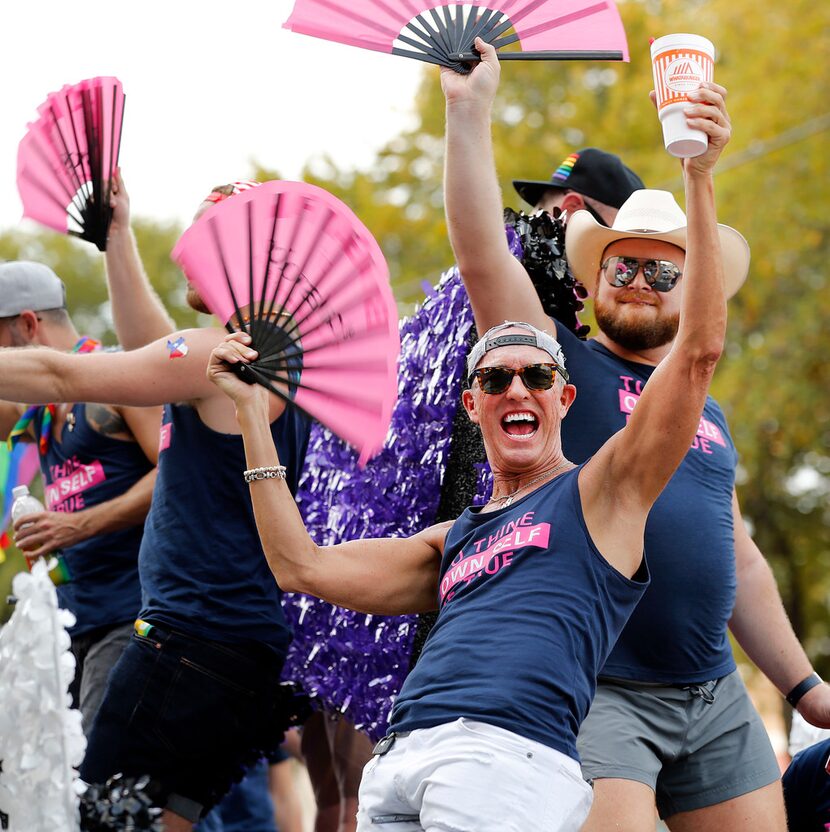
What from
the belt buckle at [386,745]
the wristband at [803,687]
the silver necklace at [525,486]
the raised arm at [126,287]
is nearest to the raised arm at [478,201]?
the silver necklace at [525,486]

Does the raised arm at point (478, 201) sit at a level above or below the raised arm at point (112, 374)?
above

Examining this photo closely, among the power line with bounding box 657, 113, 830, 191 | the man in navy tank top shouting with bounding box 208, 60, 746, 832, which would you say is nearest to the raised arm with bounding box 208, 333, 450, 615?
the man in navy tank top shouting with bounding box 208, 60, 746, 832

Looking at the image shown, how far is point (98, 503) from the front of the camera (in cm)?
407

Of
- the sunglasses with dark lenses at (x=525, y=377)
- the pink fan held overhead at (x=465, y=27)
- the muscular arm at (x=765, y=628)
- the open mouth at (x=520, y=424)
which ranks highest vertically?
the pink fan held overhead at (x=465, y=27)

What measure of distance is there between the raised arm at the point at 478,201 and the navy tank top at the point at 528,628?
573 millimetres

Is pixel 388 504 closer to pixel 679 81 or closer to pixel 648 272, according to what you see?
pixel 648 272

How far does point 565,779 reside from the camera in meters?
2.45

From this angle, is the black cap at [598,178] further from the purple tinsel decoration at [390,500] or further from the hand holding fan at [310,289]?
the hand holding fan at [310,289]

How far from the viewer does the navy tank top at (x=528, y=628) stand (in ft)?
8.13

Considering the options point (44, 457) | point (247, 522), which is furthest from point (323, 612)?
point (44, 457)

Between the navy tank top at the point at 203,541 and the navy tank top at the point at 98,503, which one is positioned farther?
the navy tank top at the point at 98,503

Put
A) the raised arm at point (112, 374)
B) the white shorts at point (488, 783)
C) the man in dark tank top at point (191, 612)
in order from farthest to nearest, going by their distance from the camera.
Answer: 1. the man in dark tank top at point (191, 612)
2. the raised arm at point (112, 374)
3. the white shorts at point (488, 783)

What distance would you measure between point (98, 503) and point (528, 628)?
6.48 feet

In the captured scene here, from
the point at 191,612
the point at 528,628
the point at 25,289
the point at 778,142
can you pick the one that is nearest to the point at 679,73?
the point at 528,628
